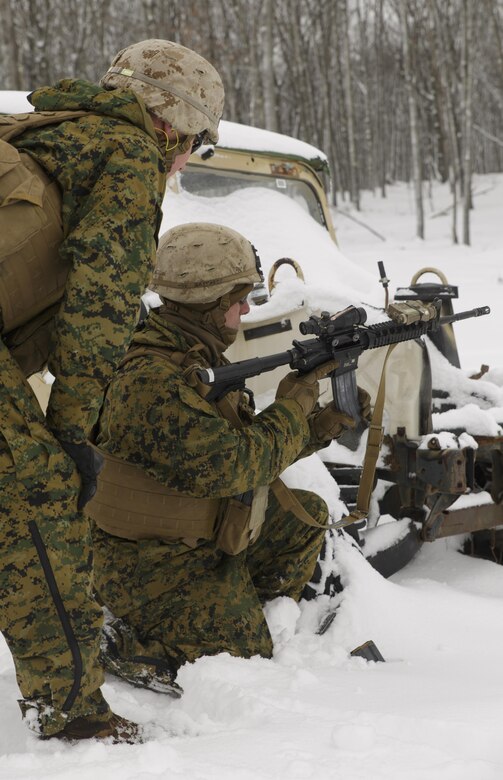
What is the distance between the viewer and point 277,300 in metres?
3.79

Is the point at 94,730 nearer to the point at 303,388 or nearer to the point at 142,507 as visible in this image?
the point at 142,507

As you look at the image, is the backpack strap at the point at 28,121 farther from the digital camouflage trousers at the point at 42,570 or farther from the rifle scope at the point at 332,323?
the rifle scope at the point at 332,323

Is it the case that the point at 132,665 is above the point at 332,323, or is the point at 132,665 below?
below

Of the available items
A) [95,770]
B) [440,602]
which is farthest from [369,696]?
[440,602]

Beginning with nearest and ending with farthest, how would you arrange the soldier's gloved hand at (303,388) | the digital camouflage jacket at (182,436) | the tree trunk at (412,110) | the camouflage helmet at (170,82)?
the camouflage helmet at (170,82), the digital camouflage jacket at (182,436), the soldier's gloved hand at (303,388), the tree trunk at (412,110)

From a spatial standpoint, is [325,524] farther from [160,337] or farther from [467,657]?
[160,337]

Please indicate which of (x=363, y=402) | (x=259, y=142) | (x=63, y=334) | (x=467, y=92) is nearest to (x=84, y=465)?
(x=63, y=334)

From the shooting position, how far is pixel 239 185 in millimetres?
4770

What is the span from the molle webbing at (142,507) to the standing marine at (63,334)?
594 mm

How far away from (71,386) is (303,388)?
101 cm

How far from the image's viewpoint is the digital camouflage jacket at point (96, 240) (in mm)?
1832

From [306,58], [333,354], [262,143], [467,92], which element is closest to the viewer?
[333,354]

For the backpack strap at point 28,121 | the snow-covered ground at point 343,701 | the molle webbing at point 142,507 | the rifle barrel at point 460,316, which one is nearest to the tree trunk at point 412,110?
the rifle barrel at point 460,316

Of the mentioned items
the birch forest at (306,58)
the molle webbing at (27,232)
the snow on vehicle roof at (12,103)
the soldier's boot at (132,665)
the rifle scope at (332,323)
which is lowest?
the soldier's boot at (132,665)
